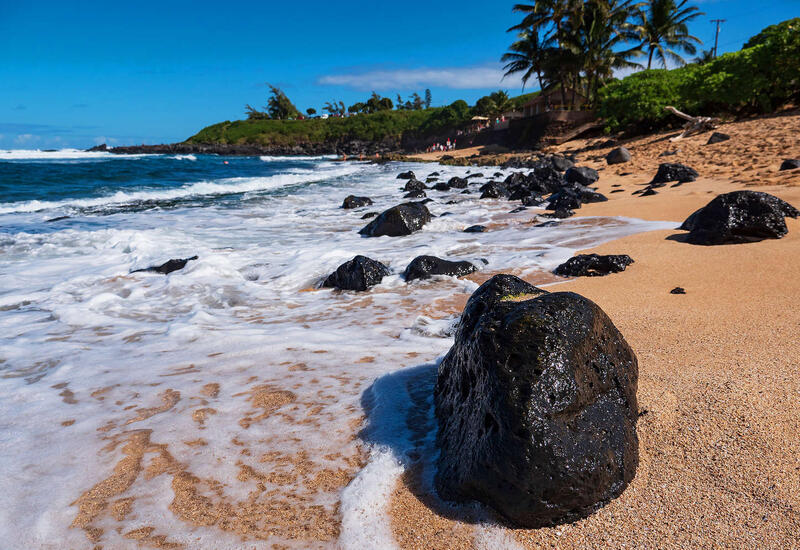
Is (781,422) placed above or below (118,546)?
above

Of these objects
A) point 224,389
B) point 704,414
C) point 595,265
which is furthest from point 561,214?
point 224,389

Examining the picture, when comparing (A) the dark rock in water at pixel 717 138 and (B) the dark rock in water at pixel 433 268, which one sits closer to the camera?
(B) the dark rock in water at pixel 433 268

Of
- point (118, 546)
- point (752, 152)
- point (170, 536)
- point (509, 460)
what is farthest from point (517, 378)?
point (752, 152)

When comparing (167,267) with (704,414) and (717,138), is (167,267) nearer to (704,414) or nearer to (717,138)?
(704,414)

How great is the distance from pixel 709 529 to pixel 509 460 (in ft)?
2.19

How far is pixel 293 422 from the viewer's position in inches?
91.0

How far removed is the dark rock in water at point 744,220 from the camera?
14.9ft


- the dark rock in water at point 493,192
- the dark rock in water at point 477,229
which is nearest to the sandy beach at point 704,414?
the dark rock in water at point 477,229

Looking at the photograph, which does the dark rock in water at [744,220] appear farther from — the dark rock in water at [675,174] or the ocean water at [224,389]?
the dark rock in water at [675,174]

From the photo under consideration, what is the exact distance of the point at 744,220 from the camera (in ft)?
15.0

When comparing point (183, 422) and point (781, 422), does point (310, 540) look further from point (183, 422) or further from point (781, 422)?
point (781, 422)

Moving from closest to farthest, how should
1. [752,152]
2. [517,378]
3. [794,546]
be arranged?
[794,546] < [517,378] < [752,152]

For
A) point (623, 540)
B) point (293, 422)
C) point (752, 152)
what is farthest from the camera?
point (752, 152)

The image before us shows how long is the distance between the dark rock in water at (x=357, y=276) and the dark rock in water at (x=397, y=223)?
9.05 feet
